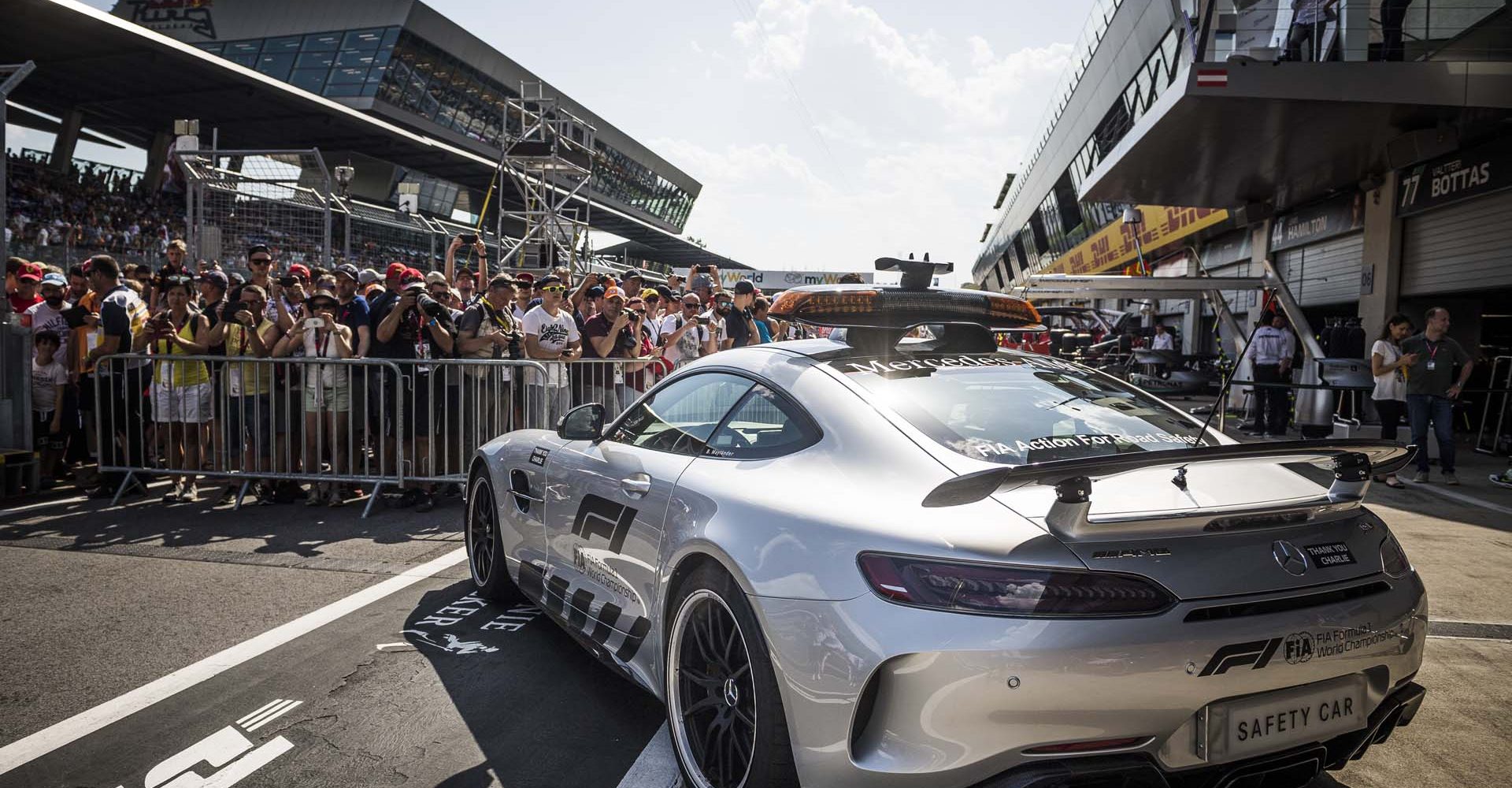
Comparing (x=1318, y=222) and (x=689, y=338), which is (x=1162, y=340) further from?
(x=689, y=338)

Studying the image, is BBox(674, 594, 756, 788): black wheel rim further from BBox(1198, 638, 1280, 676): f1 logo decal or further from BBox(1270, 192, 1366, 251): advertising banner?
BBox(1270, 192, 1366, 251): advertising banner

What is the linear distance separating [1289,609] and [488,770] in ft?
7.54

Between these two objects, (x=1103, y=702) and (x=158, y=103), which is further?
(x=158, y=103)

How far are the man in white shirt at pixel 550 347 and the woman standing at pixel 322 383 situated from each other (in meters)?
1.45

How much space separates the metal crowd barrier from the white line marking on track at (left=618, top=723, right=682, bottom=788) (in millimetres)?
4574

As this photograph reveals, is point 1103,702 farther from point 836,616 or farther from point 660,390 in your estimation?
point 660,390

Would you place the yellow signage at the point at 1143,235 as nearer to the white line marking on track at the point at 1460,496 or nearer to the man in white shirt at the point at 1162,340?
the man in white shirt at the point at 1162,340

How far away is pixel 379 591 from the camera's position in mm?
4812

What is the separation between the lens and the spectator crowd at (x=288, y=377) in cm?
714

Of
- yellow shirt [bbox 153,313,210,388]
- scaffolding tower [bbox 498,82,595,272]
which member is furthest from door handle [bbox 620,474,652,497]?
scaffolding tower [bbox 498,82,595,272]

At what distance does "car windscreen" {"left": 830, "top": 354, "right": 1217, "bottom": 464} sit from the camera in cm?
257

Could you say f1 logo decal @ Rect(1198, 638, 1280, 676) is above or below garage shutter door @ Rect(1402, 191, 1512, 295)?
below

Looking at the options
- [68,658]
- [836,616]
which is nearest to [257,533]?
[68,658]

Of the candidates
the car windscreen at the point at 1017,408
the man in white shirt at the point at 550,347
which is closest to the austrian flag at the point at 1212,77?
the man in white shirt at the point at 550,347
